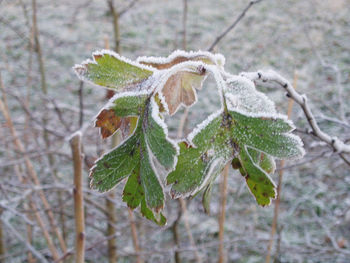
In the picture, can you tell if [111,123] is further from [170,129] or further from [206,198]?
[170,129]

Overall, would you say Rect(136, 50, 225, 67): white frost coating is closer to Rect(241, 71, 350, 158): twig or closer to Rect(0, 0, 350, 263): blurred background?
Rect(241, 71, 350, 158): twig

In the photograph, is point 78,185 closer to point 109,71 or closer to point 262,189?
point 109,71

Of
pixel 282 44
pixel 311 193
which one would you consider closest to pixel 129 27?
pixel 282 44

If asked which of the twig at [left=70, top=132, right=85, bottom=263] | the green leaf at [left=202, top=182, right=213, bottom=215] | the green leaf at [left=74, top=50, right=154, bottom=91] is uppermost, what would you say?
the green leaf at [left=74, top=50, right=154, bottom=91]

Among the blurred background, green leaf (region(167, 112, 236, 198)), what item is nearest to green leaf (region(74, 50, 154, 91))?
green leaf (region(167, 112, 236, 198))

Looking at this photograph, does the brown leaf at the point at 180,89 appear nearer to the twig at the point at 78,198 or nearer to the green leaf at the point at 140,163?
the green leaf at the point at 140,163

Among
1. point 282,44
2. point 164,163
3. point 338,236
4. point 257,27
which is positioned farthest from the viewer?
point 257,27

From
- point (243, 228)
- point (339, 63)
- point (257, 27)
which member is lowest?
point (243, 228)
